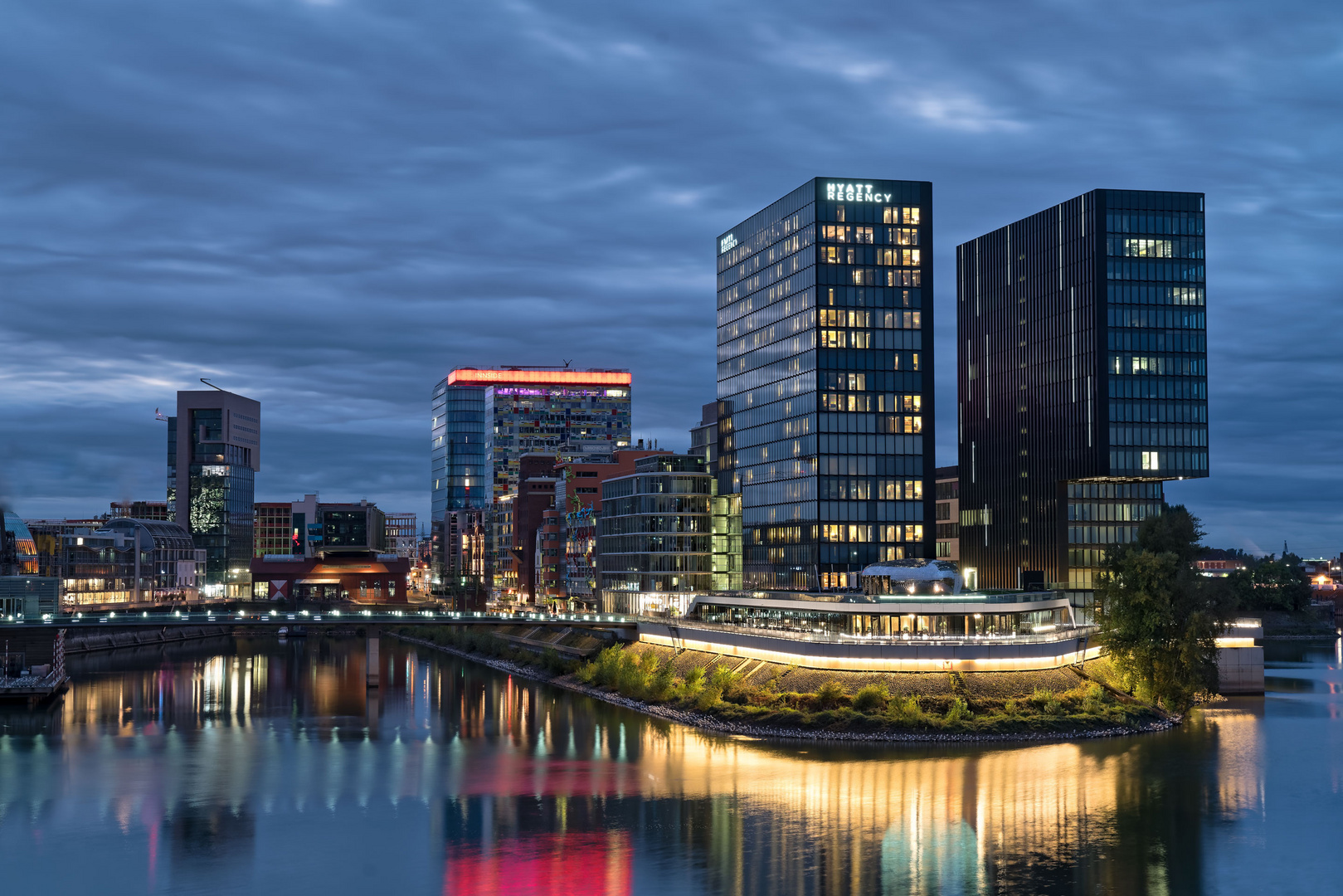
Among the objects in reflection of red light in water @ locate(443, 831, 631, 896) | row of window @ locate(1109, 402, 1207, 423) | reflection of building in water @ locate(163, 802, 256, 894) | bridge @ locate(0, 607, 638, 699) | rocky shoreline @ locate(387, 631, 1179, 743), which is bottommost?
reflection of building in water @ locate(163, 802, 256, 894)

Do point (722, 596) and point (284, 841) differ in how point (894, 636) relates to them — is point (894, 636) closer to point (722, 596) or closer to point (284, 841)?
point (722, 596)

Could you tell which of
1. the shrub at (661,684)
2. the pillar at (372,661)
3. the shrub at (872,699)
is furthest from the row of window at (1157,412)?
the pillar at (372,661)

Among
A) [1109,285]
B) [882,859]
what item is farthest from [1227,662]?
[882,859]

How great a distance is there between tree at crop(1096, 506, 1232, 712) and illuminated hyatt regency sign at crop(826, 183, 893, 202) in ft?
233

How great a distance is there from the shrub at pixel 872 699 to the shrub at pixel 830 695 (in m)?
1.70

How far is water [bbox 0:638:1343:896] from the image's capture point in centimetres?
6612

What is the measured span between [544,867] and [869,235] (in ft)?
406

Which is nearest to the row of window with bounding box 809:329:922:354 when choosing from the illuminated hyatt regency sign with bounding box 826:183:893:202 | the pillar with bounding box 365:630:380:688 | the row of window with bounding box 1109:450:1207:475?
the illuminated hyatt regency sign with bounding box 826:183:893:202

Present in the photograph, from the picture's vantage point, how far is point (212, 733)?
11456cm

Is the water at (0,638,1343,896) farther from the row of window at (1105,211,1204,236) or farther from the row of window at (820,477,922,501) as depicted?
the row of window at (1105,211,1204,236)

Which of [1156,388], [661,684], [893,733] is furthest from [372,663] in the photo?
[1156,388]

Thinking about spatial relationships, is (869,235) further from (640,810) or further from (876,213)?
(640,810)

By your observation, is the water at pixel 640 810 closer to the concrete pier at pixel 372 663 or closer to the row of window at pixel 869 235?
the concrete pier at pixel 372 663

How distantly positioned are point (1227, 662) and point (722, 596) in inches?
2078
